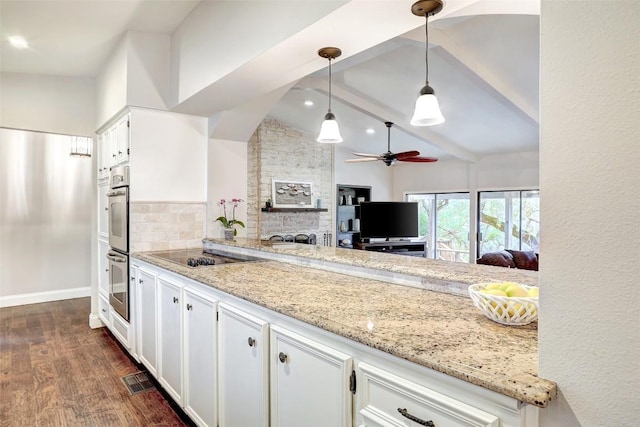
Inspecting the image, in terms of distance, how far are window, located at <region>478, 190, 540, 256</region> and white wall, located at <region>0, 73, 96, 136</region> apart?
675 centimetres

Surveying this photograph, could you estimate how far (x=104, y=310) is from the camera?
13.4ft

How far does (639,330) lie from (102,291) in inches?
180

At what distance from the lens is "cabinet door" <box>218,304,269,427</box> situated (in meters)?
1.58

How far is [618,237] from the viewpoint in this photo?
2.54 feet

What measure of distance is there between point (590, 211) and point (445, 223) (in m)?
7.90

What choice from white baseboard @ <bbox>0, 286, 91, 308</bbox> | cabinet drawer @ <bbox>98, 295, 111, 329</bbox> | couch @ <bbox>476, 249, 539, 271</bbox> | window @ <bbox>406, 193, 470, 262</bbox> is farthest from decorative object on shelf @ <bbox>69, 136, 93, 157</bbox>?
window @ <bbox>406, 193, 470, 262</bbox>

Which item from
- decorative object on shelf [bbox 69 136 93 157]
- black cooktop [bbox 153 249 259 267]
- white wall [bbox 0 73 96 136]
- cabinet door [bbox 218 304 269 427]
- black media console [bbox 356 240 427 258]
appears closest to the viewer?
cabinet door [bbox 218 304 269 427]

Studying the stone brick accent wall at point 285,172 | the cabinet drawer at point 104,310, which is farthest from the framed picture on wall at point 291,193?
the cabinet drawer at point 104,310

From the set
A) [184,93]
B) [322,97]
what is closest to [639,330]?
[184,93]

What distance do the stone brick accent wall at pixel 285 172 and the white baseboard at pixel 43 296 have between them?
106 inches

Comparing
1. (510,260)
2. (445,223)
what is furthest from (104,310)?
(445,223)

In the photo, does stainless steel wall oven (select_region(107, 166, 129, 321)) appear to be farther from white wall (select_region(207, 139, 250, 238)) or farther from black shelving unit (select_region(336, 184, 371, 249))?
black shelving unit (select_region(336, 184, 371, 249))

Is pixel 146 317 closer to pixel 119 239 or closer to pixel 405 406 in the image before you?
pixel 119 239

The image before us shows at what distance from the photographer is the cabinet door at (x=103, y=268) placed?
4066 millimetres
